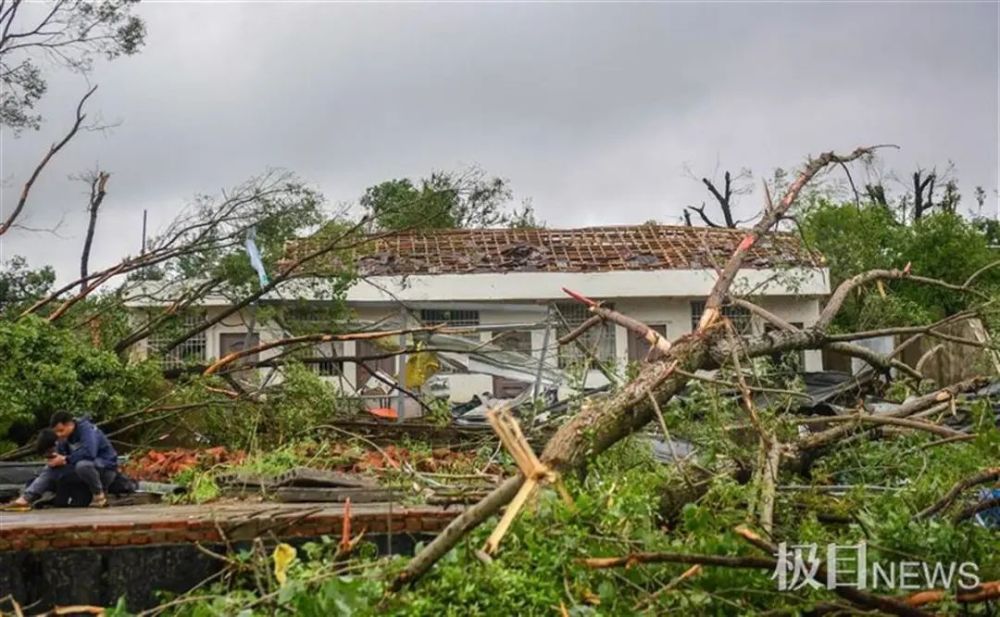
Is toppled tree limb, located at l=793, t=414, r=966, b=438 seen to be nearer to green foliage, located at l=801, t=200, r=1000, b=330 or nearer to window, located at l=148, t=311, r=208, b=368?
window, located at l=148, t=311, r=208, b=368

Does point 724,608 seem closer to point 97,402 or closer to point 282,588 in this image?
point 282,588

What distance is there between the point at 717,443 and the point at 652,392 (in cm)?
61

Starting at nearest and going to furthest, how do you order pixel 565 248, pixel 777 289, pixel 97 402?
1. pixel 97 402
2. pixel 777 289
3. pixel 565 248

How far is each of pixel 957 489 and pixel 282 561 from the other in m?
2.77

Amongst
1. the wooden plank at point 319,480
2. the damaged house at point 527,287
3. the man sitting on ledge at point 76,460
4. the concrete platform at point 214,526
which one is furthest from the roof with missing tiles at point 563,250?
the concrete platform at point 214,526

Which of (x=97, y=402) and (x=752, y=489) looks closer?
(x=752, y=489)

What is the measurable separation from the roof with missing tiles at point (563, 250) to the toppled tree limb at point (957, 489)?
378 inches

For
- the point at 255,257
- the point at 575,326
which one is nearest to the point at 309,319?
the point at 255,257

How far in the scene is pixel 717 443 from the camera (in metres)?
5.22

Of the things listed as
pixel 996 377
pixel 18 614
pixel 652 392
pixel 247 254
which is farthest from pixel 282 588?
pixel 247 254

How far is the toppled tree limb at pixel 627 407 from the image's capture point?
338cm

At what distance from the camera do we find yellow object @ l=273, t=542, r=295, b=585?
384 centimetres

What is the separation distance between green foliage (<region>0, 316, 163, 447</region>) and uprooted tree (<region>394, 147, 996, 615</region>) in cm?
501

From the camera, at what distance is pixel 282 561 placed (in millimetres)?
3920
